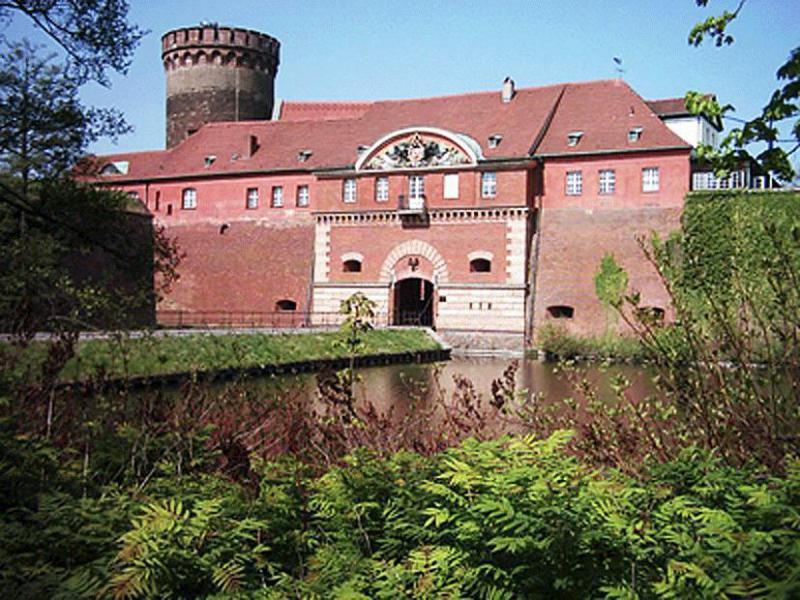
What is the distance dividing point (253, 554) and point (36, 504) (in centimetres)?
163

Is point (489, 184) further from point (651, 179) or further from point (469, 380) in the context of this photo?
point (469, 380)

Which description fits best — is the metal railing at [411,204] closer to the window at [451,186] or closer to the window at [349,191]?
the window at [451,186]

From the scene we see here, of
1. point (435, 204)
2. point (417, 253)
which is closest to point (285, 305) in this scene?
point (417, 253)

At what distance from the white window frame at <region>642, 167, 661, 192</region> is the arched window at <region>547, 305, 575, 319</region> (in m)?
5.71

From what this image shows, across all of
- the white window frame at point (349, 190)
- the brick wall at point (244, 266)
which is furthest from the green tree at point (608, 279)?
the brick wall at point (244, 266)

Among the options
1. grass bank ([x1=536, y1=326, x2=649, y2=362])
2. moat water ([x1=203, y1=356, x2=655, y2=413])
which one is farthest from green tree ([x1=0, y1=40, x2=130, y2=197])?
grass bank ([x1=536, y1=326, x2=649, y2=362])

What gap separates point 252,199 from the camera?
40438 mm

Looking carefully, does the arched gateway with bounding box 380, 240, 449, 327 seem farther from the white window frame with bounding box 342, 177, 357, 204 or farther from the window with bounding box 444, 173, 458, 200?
the white window frame with bounding box 342, 177, 357, 204

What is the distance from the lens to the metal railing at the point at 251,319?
37.0 meters

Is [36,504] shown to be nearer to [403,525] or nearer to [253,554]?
[253,554]

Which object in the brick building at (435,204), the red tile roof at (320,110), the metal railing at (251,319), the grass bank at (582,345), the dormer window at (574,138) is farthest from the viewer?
the red tile roof at (320,110)

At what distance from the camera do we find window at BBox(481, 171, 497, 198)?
34.8 m

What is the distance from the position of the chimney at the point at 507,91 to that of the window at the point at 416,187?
5.86 meters

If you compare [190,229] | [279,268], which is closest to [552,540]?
[279,268]
